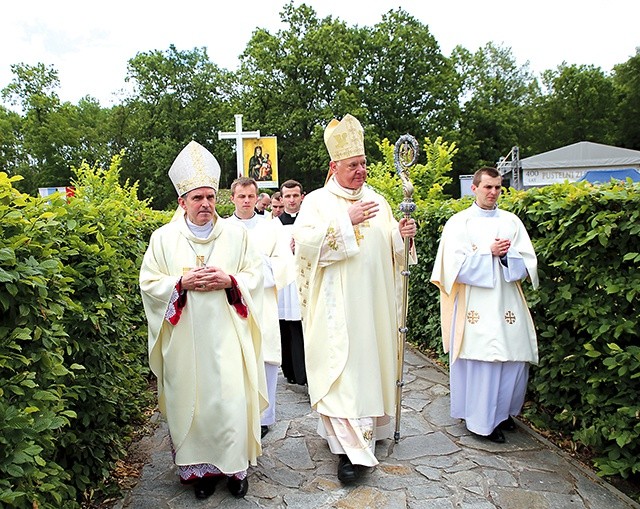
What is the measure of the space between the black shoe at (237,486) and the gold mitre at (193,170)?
6.49 ft

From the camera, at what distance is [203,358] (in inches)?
149

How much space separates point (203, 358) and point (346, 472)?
1.27m

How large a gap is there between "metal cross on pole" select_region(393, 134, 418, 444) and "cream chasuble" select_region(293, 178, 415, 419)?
0.29 ft

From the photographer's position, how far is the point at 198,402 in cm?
376

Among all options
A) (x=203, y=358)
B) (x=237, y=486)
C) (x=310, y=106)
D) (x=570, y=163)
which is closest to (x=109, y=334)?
(x=203, y=358)

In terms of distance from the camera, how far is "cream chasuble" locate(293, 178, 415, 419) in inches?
165

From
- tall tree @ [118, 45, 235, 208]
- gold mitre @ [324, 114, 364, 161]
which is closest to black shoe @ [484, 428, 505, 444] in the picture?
gold mitre @ [324, 114, 364, 161]

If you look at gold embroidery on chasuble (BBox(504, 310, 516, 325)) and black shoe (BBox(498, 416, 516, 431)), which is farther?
black shoe (BBox(498, 416, 516, 431))

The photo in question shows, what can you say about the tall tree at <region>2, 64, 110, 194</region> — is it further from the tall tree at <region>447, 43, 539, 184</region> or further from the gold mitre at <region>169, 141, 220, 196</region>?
→ the gold mitre at <region>169, 141, 220, 196</region>

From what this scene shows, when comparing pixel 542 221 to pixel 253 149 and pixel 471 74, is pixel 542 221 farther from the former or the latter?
pixel 471 74

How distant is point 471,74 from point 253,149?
27.1m

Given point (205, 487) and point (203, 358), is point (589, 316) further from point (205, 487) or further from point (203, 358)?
point (205, 487)

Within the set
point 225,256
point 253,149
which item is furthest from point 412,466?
point 253,149

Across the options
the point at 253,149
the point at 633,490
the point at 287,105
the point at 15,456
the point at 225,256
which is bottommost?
the point at 633,490
